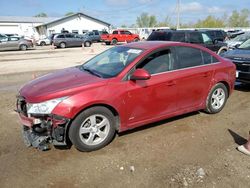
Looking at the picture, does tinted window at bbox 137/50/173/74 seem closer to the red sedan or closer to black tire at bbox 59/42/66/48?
the red sedan

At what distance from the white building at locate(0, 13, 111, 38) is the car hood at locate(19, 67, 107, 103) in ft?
158

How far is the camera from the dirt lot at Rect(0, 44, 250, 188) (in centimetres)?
350

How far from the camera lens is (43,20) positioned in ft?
190

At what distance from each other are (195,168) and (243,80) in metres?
4.70

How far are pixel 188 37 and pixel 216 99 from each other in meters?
6.91

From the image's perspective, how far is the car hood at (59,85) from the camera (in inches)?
155

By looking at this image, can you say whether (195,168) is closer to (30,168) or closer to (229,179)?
(229,179)

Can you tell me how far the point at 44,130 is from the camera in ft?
13.1

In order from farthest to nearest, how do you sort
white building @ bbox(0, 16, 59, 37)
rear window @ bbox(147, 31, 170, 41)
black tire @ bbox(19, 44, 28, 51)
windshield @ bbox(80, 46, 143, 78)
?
white building @ bbox(0, 16, 59, 37), black tire @ bbox(19, 44, 28, 51), rear window @ bbox(147, 31, 170, 41), windshield @ bbox(80, 46, 143, 78)

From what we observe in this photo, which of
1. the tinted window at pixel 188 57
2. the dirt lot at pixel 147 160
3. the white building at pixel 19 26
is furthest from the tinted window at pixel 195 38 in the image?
the white building at pixel 19 26

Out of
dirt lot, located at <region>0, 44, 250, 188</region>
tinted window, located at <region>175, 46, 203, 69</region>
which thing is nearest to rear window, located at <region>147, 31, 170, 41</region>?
tinted window, located at <region>175, 46, 203, 69</region>

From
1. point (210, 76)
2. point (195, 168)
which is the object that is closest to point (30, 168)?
point (195, 168)

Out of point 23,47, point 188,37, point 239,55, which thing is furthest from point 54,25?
point 239,55

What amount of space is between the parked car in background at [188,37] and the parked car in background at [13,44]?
1982cm
